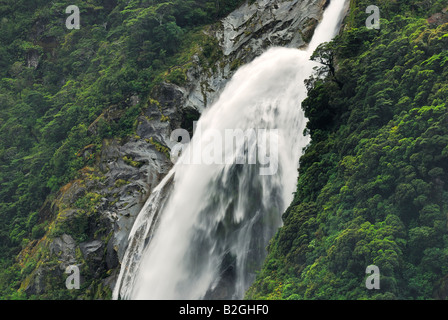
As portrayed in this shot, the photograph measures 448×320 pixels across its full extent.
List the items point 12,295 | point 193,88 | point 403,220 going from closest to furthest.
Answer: point 403,220 → point 12,295 → point 193,88

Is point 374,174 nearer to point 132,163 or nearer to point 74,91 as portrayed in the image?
point 132,163

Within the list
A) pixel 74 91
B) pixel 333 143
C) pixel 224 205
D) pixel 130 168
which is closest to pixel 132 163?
pixel 130 168

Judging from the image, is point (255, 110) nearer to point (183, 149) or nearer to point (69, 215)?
point (183, 149)

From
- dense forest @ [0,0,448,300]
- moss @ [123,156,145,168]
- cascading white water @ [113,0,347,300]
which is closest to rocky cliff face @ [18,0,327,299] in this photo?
moss @ [123,156,145,168]

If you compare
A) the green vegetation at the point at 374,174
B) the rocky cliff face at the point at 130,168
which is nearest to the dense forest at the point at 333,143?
the green vegetation at the point at 374,174

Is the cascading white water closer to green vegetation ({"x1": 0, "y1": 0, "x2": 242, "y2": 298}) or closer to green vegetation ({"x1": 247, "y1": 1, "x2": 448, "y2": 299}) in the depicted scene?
A: green vegetation ({"x1": 247, "y1": 1, "x2": 448, "y2": 299})

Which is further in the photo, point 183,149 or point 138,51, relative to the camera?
point 138,51

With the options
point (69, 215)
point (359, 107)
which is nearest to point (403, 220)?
point (359, 107)
